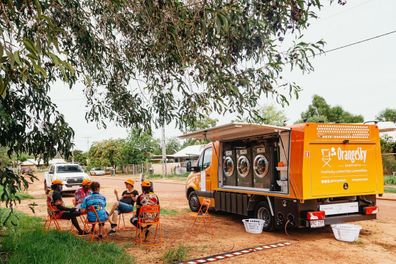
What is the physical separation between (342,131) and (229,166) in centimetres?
365

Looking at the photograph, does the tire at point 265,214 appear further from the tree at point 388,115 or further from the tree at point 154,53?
the tree at point 388,115

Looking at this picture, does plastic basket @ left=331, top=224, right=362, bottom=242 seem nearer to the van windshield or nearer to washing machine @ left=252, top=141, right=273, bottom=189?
washing machine @ left=252, top=141, right=273, bottom=189

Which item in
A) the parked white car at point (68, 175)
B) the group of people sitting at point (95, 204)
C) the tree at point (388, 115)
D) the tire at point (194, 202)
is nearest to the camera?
the group of people sitting at point (95, 204)

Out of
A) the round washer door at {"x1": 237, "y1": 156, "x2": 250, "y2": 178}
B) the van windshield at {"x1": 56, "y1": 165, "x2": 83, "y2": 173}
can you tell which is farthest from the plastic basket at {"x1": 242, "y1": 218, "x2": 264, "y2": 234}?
the van windshield at {"x1": 56, "y1": 165, "x2": 83, "y2": 173}

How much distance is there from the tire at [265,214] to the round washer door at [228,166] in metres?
1.74

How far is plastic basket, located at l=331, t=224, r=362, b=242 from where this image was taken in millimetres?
7578

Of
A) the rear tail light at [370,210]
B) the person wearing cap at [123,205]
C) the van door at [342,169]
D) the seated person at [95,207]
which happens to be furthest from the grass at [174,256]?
A: the rear tail light at [370,210]

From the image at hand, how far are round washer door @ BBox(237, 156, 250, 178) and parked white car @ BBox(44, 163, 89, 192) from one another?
9948 millimetres

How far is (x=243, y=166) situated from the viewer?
10375mm

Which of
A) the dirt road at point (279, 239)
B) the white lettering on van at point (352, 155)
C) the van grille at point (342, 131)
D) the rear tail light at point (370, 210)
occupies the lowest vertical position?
the dirt road at point (279, 239)

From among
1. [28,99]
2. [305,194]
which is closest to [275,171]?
[305,194]

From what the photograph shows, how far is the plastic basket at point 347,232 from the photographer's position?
7.58 m

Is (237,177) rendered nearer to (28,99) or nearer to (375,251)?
(375,251)

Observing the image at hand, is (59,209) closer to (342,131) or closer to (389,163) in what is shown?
(342,131)
